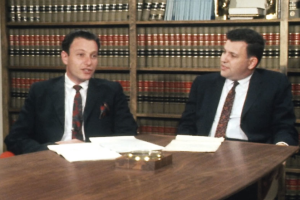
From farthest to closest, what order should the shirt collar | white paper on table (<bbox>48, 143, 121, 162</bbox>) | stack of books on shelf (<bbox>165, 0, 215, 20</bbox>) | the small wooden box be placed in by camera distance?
stack of books on shelf (<bbox>165, 0, 215, 20</bbox>), the shirt collar, white paper on table (<bbox>48, 143, 121, 162</bbox>), the small wooden box

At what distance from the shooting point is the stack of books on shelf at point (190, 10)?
4008mm

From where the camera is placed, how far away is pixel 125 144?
2455 mm

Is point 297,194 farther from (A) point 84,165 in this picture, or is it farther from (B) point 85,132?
(A) point 84,165

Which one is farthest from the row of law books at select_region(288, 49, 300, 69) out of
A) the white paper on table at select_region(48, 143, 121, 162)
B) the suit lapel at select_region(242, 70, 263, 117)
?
the white paper on table at select_region(48, 143, 121, 162)

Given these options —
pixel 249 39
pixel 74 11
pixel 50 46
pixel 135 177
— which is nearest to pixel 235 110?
pixel 249 39

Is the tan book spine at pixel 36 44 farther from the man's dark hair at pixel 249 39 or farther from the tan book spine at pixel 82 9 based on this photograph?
the man's dark hair at pixel 249 39

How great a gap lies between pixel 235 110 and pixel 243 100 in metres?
0.08

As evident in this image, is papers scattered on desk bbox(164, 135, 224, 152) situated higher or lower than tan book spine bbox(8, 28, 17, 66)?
lower

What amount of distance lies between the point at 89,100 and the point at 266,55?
150 cm

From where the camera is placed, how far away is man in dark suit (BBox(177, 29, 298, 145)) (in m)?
3.22

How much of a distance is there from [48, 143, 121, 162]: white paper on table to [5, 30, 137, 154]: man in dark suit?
0.59m

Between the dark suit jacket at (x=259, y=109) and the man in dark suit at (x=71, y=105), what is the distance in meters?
0.46

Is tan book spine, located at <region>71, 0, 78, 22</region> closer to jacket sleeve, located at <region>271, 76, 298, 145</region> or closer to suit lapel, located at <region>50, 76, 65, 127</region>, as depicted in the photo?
suit lapel, located at <region>50, 76, 65, 127</region>

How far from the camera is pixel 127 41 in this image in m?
4.21
